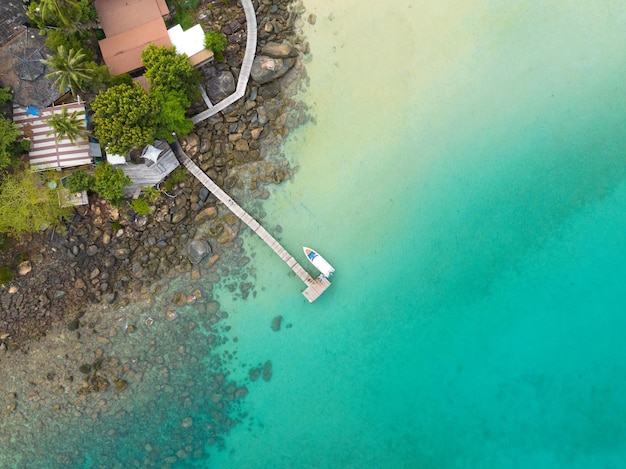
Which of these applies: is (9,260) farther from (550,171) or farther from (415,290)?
(550,171)

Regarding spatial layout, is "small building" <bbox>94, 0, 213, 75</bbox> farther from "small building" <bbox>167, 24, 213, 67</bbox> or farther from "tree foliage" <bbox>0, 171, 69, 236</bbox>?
"tree foliage" <bbox>0, 171, 69, 236</bbox>

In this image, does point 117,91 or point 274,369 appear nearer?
point 117,91

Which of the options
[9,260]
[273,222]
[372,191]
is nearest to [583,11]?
[372,191]

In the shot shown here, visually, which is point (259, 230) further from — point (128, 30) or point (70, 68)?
point (128, 30)

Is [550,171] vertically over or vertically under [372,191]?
under

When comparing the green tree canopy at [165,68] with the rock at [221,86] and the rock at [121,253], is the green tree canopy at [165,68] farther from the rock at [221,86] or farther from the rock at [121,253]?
the rock at [121,253]

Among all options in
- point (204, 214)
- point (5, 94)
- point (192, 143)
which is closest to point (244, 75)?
point (192, 143)

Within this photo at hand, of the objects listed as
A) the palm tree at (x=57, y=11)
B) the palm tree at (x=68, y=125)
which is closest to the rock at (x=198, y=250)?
the palm tree at (x=68, y=125)
